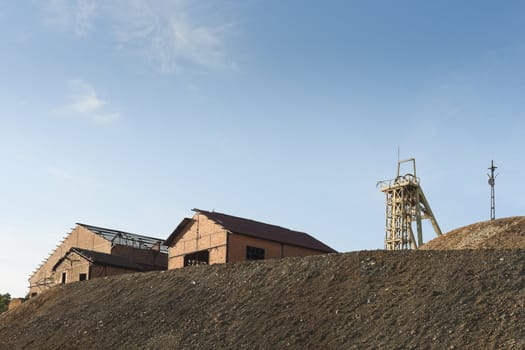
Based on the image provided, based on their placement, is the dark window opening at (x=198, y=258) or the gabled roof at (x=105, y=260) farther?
the gabled roof at (x=105, y=260)

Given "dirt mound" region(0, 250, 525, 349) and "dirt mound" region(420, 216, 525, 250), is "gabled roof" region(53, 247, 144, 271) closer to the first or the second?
"dirt mound" region(0, 250, 525, 349)

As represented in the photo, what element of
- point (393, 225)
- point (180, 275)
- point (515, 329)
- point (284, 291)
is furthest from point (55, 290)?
point (393, 225)

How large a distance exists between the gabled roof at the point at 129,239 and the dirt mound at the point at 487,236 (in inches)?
1155

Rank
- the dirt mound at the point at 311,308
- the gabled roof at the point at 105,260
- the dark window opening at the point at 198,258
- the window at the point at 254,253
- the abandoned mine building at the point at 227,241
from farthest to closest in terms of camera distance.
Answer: the gabled roof at the point at 105,260, the dark window opening at the point at 198,258, the window at the point at 254,253, the abandoned mine building at the point at 227,241, the dirt mound at the point at 311,308

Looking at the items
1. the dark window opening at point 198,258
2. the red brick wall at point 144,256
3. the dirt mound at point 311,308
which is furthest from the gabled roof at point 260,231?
the dirt mound at point 311,308

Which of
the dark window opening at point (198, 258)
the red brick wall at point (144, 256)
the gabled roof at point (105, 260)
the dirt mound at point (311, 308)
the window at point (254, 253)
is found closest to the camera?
the dirt mound at point (311, 308)

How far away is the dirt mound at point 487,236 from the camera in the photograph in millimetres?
32000

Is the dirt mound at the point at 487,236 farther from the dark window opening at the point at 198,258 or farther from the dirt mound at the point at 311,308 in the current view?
the dark window opening at the point at 198,258

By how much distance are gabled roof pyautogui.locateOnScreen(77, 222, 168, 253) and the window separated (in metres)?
14.6

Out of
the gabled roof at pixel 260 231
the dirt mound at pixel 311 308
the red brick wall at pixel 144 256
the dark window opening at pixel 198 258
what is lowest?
the dirt mound at pixel 311 308

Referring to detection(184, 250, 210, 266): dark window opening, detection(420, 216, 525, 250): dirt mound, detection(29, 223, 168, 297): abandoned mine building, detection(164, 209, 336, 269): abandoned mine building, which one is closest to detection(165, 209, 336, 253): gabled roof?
detection(164, 209, 336, 269): abandoned mine building

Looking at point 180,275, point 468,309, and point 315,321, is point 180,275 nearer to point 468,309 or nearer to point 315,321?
point 315,321

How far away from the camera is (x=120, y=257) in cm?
5459

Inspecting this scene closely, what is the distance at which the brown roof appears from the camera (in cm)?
4634
